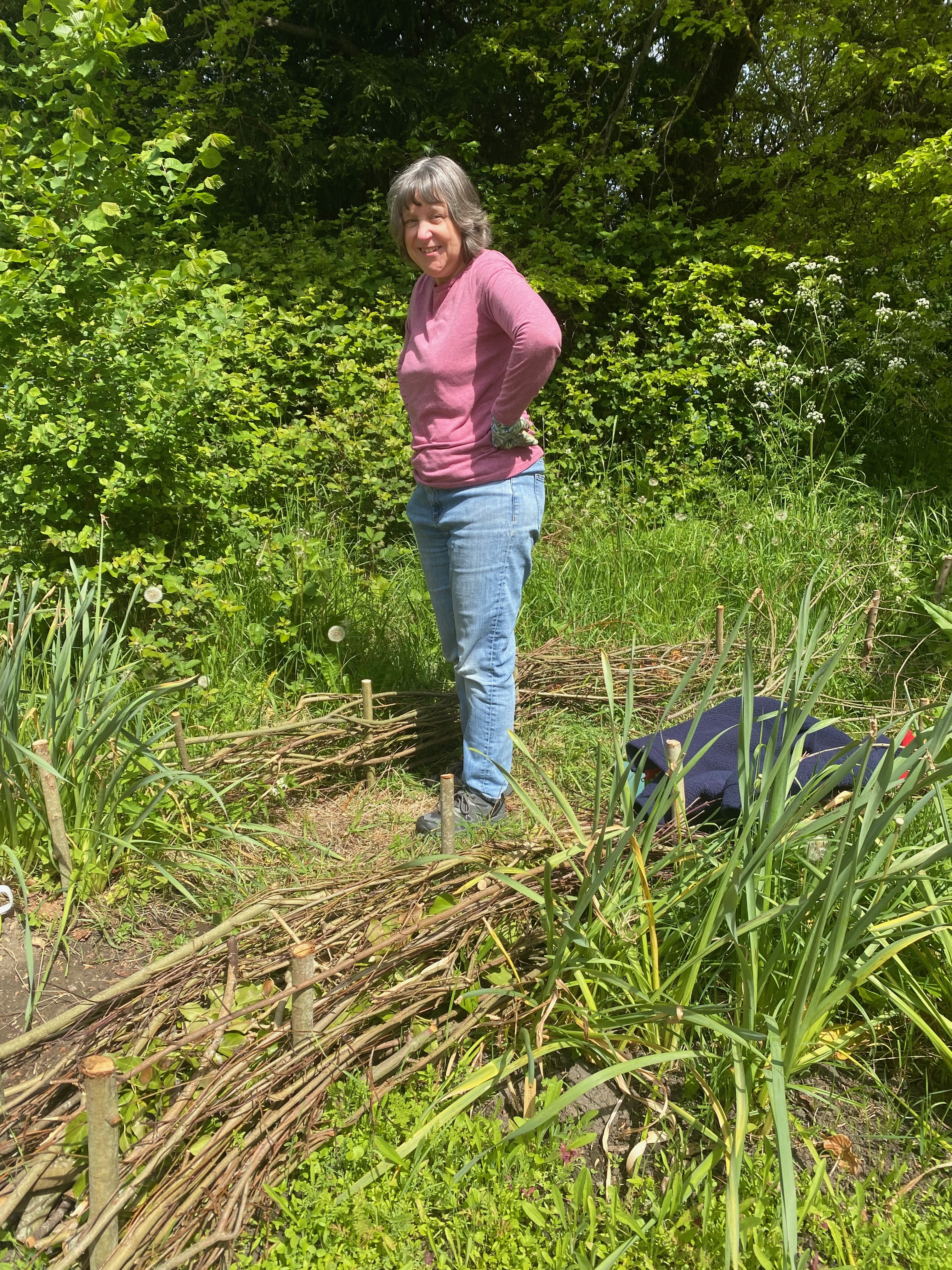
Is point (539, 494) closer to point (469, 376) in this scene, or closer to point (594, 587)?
point (469, 376)

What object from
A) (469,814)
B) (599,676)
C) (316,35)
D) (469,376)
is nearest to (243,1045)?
(469,814)

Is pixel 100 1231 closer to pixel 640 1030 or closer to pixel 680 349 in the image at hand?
pixel 640 1030

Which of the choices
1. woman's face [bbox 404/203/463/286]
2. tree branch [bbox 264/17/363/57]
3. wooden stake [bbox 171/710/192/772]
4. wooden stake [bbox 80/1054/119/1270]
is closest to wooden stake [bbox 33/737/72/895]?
wooden stake [bbox 171/710/192/772]

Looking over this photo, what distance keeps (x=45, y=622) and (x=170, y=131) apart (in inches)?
74.7

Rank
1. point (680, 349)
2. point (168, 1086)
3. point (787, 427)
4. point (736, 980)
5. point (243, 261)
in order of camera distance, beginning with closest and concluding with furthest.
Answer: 1. point (168, 1086)
2. point (736, 980)
3. point (787, 427)
4. point (680, 349)
5. point (243, 261)

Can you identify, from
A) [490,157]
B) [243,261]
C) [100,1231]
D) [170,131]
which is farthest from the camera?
[490,157]

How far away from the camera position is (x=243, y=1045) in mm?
1773

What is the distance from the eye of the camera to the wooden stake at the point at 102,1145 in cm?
140

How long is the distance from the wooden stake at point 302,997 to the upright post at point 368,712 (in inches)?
52.3

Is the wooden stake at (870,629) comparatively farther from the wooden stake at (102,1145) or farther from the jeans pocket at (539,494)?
the wooden stake at (102,1145)

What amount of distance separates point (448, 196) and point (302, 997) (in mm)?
1948

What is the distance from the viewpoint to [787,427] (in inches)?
225

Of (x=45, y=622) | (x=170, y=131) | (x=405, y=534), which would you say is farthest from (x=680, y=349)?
(x=45, y=622)

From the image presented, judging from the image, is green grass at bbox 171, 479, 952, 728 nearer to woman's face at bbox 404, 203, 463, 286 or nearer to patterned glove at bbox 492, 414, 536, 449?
patterned glove at bbox 492, 414, 536, 449
